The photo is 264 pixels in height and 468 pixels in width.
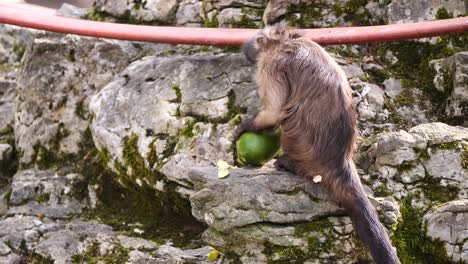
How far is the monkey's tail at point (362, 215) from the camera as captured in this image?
3393 millimetres

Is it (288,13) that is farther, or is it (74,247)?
(288,13)

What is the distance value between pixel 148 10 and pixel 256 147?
2.56 m

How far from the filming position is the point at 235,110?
4.94 meters

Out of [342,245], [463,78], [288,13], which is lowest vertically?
[342,245]

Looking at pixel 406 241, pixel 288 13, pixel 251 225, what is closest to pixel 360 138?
pixel 406 241

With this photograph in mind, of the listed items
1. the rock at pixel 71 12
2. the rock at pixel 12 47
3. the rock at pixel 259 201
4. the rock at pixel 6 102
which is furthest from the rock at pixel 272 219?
the rock at pixel 12 47

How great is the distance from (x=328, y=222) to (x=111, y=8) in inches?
133

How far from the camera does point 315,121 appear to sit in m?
3.86

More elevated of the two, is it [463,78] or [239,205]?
[463,78]

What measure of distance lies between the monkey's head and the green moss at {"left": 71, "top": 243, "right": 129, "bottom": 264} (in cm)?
150

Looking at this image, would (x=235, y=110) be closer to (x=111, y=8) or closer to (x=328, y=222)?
(x=328, y=222)

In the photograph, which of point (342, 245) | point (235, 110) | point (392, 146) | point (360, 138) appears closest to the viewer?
point (342, 245)

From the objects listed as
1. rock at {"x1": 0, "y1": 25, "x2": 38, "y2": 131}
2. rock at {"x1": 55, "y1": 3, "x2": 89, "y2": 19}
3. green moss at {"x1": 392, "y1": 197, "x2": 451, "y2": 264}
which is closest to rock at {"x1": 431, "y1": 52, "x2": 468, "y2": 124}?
green moss at {"x1": 392, "y1": 197, "x2": 451, "y2": 264}

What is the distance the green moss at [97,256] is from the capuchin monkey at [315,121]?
3.57 feet
